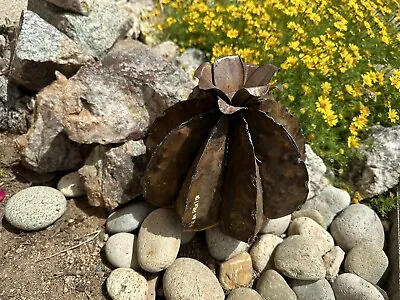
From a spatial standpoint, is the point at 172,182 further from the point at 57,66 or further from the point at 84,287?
the point at 57,66

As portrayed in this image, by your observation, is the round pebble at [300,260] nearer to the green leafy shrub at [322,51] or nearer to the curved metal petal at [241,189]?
the curved metal petal at [241,189]

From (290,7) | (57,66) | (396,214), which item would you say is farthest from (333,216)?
(57,66)

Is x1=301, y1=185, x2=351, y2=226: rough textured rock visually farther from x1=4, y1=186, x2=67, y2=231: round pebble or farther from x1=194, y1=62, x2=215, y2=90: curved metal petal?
x1=4, y1=186, x2=67, y2=231: round pebble

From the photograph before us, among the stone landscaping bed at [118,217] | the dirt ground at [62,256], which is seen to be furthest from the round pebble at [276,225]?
the dirt ground at [62,256]

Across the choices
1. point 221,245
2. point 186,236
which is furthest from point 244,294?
point 186,236

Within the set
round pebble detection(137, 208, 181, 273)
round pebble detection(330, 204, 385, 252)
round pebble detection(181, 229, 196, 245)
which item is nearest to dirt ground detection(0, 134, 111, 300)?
round pebble detection(137, 208, 181, 273)

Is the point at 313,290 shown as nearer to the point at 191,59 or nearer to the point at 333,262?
the point at 333,262

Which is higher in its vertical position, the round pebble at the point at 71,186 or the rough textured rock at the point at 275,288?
the round pebble at the point at 71,186
